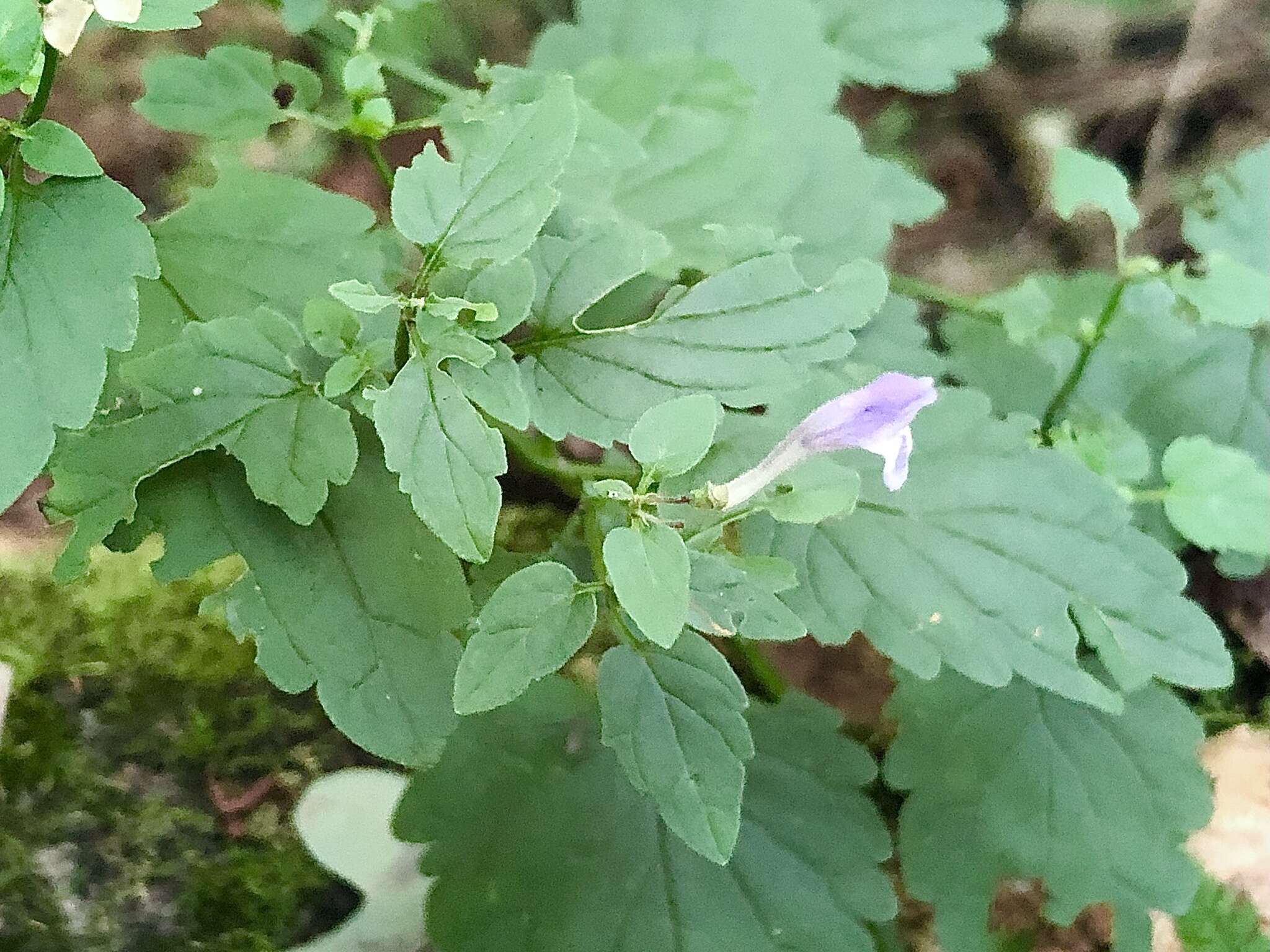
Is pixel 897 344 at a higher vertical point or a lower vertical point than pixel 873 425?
lower

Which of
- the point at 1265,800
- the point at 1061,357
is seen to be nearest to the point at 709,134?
the point at 1061,357

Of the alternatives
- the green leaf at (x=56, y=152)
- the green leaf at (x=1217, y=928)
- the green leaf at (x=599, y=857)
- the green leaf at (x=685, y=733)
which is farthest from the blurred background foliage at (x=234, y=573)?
the green leaf at (x=685, y=733)

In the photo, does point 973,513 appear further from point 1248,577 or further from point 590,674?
point 1248,577

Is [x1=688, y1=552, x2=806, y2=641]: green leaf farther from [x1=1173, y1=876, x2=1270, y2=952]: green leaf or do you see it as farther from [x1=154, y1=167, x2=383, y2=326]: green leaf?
[x1=1173, y1=876, x2=1270, y2=952]: green leaf

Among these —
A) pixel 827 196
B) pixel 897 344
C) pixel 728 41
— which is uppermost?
pixel 728 41

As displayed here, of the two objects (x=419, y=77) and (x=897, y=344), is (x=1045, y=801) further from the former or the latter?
(x=419, y=77)

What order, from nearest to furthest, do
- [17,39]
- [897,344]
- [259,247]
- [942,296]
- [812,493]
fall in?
[17,39]
[812,493]
[259,247]
[897,344]
[942,296]

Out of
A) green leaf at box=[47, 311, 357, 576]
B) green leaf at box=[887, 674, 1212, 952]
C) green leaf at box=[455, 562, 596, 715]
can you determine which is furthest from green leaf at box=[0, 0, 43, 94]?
green leaf at box=[887, 674, 1212, 952]

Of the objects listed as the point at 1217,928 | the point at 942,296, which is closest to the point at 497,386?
the point at 942,296
